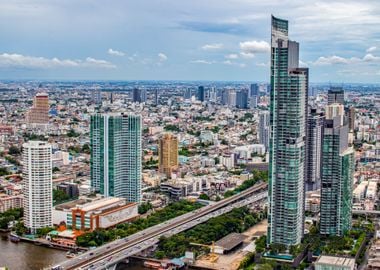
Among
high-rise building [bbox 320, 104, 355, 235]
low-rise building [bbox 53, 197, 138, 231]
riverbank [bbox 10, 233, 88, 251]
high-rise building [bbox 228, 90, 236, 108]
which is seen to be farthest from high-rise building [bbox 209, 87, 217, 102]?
riverbank [bbox 10, 233, 88, 251]

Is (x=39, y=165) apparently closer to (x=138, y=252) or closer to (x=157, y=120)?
(x=138, y=252)

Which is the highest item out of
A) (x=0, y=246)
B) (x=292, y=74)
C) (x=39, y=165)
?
(x=292, y=74)

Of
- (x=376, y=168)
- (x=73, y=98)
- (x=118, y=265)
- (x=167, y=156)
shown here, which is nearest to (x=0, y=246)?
(x=118, y=265)

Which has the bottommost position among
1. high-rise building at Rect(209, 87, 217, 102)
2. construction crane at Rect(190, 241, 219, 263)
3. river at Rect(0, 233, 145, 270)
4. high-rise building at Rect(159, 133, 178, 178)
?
river at Rect(0, 233, 145, 270)

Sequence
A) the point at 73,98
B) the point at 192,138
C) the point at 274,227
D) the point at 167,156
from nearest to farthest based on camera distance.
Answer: the point at 274,227, the point at 167,156, the point at 192,138, the point at 73,98

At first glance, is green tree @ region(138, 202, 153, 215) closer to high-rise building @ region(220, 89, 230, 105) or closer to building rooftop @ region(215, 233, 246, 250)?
building rooftop @ region(215, 233, 246, 250)

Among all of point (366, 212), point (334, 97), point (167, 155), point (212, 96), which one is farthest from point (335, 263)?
point (212, 96)

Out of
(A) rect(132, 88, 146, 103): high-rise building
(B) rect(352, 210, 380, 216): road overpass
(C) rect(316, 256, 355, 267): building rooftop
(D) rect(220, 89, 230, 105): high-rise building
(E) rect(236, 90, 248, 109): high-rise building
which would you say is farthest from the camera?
(D) rect(220, 89, 230, 105): high-rise building
